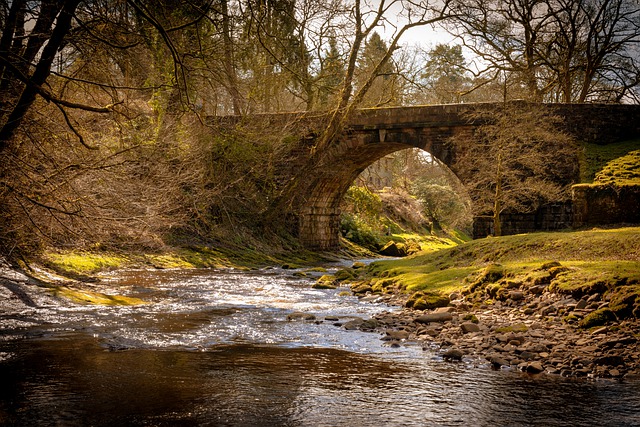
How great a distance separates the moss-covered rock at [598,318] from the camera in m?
8.20

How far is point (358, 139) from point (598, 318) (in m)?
18.0

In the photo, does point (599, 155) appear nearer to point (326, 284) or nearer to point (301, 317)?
point (326, 284)

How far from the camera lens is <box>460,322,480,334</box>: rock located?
8.83 meters

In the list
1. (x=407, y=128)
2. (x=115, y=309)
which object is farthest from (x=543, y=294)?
(x=407, y=128)

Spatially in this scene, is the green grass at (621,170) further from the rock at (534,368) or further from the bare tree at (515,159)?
the rock at (534,368)

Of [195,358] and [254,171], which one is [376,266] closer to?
[254,171]

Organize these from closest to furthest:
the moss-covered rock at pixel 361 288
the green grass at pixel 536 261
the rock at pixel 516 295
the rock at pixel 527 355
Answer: the rock at pixel 527 355, the green grass at pixel 536 261, the rock at pixel 516 295, the moss-covered rock at pixel 361 288

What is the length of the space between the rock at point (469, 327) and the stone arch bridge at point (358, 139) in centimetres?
1460

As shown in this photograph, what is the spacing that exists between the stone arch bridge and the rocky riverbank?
13483 millimetres

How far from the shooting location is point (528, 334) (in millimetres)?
8227

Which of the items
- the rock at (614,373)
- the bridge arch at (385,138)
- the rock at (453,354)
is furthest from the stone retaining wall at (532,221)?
the rock at (614,373)

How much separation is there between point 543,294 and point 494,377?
3737 millimetres

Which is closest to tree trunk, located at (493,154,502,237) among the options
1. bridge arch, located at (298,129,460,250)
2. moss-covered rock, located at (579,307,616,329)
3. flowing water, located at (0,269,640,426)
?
bridge arch, located at (298,129,460,250)

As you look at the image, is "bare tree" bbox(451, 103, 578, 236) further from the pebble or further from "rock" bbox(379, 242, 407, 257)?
the pebble
